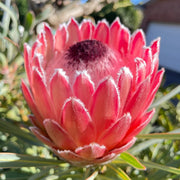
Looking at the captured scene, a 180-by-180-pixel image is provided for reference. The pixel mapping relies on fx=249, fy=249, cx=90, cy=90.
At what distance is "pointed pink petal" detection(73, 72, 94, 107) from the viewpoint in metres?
0.57

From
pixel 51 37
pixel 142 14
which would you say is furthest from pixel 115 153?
pixel 142 14

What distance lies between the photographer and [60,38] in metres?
0.80

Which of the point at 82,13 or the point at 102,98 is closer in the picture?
the point at 102,98

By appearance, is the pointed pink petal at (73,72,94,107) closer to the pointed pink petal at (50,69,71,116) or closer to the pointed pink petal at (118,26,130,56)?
the pointed pink petal at (50,69,71,116)

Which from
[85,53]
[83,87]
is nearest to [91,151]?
[83,87]

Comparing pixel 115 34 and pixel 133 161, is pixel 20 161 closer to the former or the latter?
pixel 133 161

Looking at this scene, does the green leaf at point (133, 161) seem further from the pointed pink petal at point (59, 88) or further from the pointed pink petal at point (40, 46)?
the pointed pink petal at point (40, 46)

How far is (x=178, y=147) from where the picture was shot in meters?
1.18

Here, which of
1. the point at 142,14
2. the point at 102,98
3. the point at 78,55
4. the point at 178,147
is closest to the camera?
the point at 102,98

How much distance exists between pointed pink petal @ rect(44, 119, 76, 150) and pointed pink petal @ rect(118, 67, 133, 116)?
0.50 feet

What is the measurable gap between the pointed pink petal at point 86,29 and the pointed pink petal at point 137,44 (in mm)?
147

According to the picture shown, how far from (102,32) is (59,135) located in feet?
1.29

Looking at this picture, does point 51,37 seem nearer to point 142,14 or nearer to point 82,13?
point 82,13

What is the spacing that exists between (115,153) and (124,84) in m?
0.18
